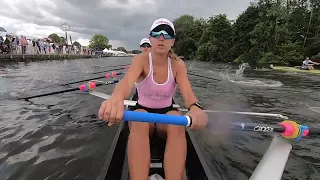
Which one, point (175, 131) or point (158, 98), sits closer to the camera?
point (175, 131)

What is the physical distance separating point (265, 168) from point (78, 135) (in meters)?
4.06

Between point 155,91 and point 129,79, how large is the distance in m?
0.41

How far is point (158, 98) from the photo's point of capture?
3252 mm

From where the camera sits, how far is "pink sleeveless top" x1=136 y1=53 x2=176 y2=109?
10.5 feet

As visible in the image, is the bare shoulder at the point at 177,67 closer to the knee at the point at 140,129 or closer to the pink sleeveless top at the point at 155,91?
the pink sleeveless top at the point at 155,91

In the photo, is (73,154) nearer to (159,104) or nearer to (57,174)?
(57,174)

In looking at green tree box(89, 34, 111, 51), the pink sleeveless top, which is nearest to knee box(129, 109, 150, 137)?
the pink sleeveless top

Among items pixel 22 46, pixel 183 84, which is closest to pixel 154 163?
pixel 183 84

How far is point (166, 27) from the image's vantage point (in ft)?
9.93

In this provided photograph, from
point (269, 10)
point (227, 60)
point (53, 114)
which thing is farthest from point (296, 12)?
point (53, 114)

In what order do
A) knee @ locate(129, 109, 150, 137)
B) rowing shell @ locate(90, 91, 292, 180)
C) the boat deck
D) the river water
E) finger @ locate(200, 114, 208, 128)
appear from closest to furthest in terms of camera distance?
1. finger @ locate(200, 114, 208, 128)
2. the boat deck
3. rowing shell @ locate(90, 91, 292, 180)
4. knee @ locate(129, 109, 150, 137)
5. the river water

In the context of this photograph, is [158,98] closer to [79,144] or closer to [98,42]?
[79,144]

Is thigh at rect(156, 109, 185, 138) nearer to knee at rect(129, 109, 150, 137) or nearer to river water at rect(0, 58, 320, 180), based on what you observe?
knee at rect(129, 109, 150, 137)

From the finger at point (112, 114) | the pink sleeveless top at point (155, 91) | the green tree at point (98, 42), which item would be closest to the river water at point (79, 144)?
the pink sleeveless top at point (155, 91)
